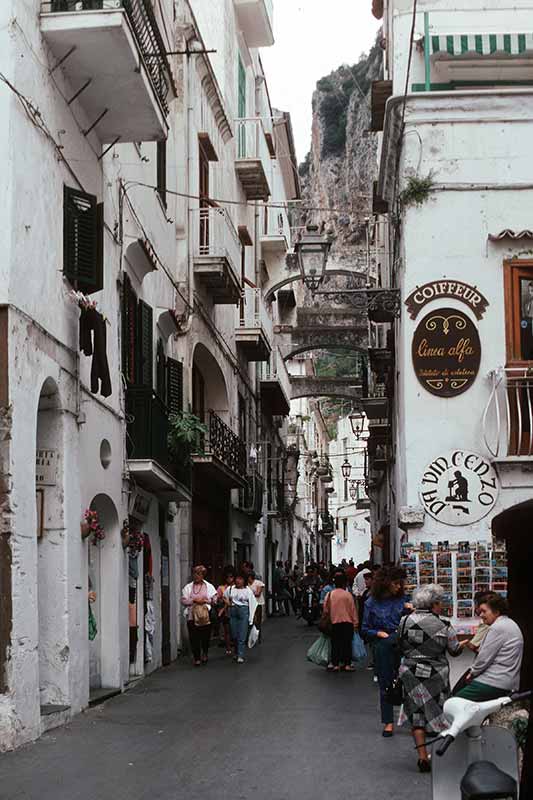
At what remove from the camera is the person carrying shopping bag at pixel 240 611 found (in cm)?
2261

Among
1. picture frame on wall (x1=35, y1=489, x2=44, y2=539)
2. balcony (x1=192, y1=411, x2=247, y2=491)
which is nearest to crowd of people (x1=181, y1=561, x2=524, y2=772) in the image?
balcony (x1=192, y1=411, x2=247, y2=491)

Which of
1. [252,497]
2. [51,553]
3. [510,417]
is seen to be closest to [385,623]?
[510,417]

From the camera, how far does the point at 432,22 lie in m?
18.0

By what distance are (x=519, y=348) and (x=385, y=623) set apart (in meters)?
4.21

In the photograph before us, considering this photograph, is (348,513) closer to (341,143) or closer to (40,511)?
(341,143)

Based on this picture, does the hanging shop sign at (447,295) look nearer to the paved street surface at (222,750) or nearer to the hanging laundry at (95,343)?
the hanging laundry at (95,343)

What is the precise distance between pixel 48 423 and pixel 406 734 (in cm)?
491

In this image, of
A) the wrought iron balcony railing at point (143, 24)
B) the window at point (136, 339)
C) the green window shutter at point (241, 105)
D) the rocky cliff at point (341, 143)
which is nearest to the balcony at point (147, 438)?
the window at point (136, 339)

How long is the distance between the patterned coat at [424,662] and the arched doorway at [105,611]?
6.02m

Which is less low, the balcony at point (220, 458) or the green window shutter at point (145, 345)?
the green window shutter at point (145, 345)

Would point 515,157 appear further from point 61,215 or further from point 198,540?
point 198,540

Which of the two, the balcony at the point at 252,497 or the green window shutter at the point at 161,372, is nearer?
the green window shutter at the point at 161,372

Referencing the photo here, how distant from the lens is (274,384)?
127 ft

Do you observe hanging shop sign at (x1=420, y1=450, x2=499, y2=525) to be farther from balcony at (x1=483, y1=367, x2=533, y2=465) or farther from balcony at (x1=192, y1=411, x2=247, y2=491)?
balcony at (x1=192, y1=411, x2=247, y2=491)
